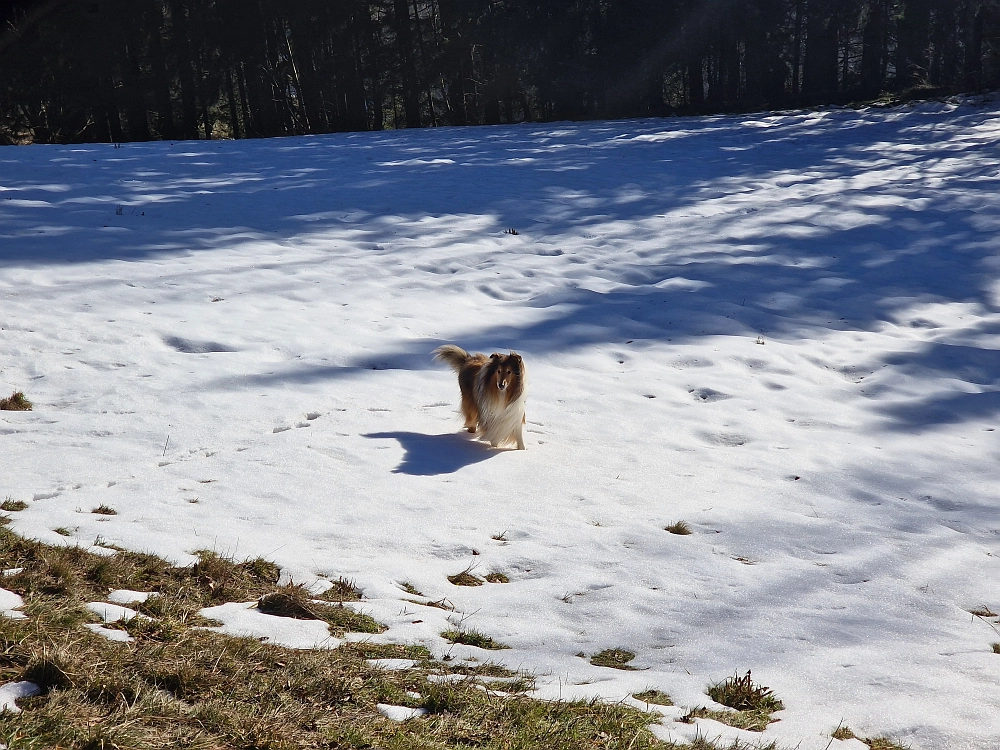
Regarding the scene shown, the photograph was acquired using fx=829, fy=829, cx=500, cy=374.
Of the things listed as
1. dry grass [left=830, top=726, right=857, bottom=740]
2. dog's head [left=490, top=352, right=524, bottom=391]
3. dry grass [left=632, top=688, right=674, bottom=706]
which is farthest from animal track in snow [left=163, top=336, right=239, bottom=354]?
dry grass [left=830, top=726, right=857, bottom=740]

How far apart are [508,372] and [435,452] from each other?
1006mm

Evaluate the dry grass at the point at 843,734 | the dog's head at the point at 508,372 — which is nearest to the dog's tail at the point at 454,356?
the dog's head at the point at 508,372

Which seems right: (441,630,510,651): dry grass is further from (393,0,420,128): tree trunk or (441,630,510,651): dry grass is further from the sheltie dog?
(393,0,420,128): tree trunk

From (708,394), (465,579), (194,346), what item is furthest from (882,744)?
(194,346)

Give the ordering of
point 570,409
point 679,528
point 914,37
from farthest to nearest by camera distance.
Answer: point 914,37 → point 570,409 → point 679,528

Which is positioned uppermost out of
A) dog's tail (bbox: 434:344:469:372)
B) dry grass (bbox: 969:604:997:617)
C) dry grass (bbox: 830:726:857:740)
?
dog's tail (bbox: 434:344:469:372)

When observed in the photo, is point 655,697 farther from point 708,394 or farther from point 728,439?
point 708,394

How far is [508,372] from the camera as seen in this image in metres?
7.30

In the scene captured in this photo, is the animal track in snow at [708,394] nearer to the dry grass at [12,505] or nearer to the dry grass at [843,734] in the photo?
the dry grass at [843,734]

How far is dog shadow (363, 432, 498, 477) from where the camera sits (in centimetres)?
709

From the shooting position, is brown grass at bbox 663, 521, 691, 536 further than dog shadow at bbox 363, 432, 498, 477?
No

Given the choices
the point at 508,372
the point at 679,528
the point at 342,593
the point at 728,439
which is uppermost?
the point at 508,372

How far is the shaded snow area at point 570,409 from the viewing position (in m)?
4.79

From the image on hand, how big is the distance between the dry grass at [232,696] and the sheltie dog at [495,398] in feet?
11.2
